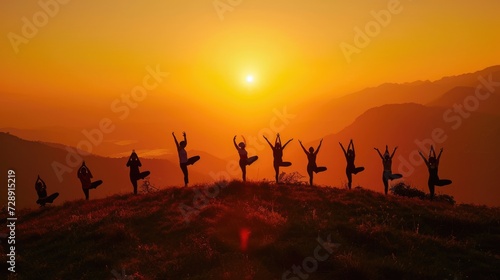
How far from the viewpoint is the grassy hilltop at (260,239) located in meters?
11.8

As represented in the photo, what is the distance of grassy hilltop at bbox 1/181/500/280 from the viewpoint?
1177 centimetres

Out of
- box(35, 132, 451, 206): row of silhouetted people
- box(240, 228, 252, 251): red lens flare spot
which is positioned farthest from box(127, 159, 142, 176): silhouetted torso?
box(240, 228, 252, 251): red lens flare spot

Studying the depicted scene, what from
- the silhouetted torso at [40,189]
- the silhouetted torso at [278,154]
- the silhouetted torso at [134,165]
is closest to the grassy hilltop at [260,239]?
the silhouetted torso at [134,165]

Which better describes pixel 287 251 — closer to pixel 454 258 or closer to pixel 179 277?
pixel 179 277

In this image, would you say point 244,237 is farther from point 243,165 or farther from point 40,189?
point 40,189

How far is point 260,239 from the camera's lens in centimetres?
1379

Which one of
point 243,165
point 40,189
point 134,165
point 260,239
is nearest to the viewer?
point 260,239

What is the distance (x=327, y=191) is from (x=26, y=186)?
172 metres

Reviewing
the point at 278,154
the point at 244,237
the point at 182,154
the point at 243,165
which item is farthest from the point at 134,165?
the point at 244,237

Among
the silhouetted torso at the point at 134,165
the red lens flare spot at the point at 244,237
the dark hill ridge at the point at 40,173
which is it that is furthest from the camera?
the dark hill ridge at the point at 40,173

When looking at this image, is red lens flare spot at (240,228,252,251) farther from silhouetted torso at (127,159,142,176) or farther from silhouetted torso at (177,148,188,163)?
silhouetted torso at (127,159,142,176)

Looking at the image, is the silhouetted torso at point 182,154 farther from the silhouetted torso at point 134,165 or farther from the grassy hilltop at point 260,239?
the grassy hilltop at point 260,239

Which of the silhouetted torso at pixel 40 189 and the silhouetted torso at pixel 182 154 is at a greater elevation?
the silhouetted torso at pixel 182 154

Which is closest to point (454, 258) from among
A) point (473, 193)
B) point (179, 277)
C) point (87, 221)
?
point (179, 277)
